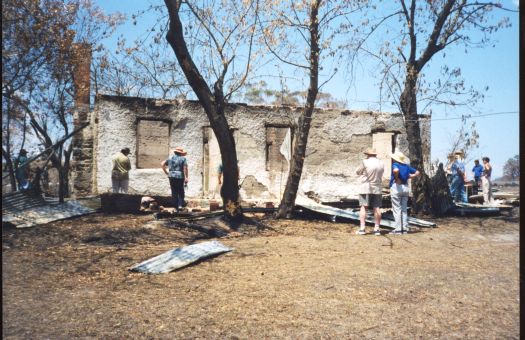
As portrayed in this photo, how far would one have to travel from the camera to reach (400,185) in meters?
8.37

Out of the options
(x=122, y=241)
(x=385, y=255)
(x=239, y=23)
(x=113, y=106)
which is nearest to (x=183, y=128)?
(x=113, y=106)

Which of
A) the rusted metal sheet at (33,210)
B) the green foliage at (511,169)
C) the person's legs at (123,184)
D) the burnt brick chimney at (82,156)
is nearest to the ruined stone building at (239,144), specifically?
the burnt brick chimney at (82,156)

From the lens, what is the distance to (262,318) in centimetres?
372

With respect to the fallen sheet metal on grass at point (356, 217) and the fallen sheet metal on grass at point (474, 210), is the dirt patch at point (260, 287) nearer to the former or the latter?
the fallen sheet metal on grass at point (356, 217)

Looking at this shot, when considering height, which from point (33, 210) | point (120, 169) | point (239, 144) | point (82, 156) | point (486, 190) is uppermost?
point (239, 144)

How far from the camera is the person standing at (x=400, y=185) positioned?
326 inches

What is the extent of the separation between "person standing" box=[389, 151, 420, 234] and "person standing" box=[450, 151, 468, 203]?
16.0 feet

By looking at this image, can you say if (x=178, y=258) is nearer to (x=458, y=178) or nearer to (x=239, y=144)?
(x=239, y=144)

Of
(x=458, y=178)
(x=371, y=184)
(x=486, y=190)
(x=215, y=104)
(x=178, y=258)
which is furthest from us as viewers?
(x=486, y=190)

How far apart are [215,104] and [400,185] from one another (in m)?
4.20

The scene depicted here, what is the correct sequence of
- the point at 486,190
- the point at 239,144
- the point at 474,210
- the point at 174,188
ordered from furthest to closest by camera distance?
the point at 486,190, the point at 239,144, the point at 474,210, the point at 174,188

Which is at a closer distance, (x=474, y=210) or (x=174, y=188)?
(x=174, y=188)

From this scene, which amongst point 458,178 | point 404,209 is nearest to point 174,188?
point 404,209

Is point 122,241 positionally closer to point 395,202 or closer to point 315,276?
point 315,276
